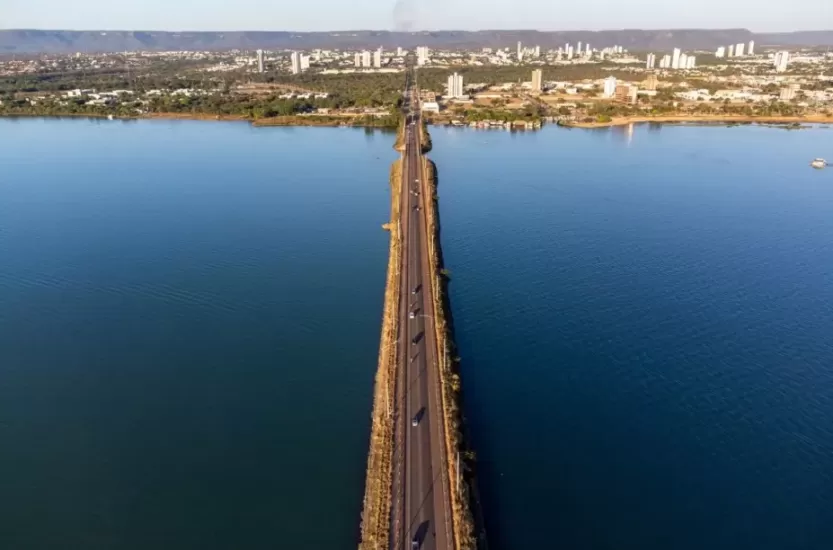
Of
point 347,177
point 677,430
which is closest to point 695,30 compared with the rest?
point 347,177

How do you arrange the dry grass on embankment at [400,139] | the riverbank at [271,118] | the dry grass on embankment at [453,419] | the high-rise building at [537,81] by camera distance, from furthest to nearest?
1. the high-rise building at [537,81]
2. the riverbank at [271,118]
3. the dry grass on embankment at [400,139]
4. the dry grass on embankment at [453,419]

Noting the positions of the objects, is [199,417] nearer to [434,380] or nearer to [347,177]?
[434,380]

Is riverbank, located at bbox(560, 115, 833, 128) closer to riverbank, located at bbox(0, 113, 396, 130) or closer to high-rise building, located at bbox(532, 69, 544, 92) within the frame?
riverbank, located at bbox(0, 113, 396, 130)

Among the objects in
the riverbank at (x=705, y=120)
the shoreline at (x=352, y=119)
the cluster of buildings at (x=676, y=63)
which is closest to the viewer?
the shoreline at (x=352, y=119)

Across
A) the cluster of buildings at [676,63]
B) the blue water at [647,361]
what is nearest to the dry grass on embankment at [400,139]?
the blue water at [647,361]

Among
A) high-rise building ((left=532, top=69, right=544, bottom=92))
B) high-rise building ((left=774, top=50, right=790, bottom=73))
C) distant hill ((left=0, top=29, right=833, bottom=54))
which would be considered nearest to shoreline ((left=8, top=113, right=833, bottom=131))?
high-rise building ((left=532, top=69, right=544, bottom=92))

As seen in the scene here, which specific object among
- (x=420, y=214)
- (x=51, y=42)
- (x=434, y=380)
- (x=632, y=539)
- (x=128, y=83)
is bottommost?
(x=632, y=539)

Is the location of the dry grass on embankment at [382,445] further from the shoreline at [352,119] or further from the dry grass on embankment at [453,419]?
the shoreline at [352,119]
